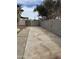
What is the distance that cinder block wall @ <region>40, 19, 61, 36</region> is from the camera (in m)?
2.43

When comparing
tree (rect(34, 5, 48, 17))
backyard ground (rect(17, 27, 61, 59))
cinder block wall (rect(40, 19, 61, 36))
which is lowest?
backyard ground (rect(17, 27, 61, 59))

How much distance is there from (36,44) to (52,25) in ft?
1.25

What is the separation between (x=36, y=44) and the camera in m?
2.40

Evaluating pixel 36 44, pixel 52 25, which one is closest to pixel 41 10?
pixel 52 25

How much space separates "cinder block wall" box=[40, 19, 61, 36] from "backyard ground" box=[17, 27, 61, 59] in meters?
0.06

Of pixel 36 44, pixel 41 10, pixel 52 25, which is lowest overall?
pixel 36 44

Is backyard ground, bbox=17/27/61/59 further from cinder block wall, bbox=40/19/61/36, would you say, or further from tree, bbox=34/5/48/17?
tree, bbox=34/5/48/17

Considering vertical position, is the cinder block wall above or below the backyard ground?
above

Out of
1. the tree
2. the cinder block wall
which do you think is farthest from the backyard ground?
the tree

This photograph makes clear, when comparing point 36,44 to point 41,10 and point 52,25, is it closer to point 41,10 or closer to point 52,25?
point 52,25
